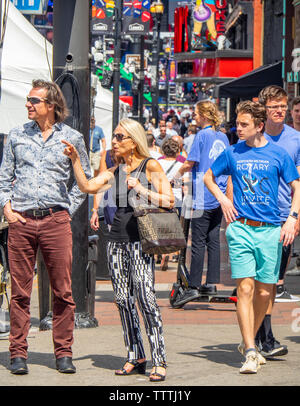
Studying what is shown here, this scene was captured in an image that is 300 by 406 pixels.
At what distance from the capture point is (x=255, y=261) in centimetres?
639

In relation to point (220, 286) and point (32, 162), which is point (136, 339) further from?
point (220, 286)

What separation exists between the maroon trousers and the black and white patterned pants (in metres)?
0.34

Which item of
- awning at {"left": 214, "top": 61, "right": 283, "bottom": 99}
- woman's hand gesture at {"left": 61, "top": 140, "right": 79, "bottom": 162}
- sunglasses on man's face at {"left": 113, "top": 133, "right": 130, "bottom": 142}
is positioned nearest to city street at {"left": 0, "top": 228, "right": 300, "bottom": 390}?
woman's hand gesture at {"left": 61, "top": 140, "right": 79, "bottom": 162}

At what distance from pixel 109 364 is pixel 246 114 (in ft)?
6.92

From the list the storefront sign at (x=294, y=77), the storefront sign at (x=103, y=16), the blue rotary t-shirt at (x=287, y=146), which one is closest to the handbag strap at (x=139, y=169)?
the blue rotary t-shirt at (x=287, y=146)

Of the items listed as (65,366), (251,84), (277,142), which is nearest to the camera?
(65,366)

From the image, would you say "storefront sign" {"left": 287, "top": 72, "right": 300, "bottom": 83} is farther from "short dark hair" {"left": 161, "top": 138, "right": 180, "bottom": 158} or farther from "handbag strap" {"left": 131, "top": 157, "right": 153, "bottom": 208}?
"handbag strap" {"left": 131, "top": 157, "right": 153, "bottom": 208}

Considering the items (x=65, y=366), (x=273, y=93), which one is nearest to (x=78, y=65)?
(x=273, y=93)

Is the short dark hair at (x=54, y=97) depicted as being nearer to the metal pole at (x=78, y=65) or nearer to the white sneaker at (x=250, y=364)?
the metal pole at (x=78, y=65)

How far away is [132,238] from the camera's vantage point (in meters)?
6.08

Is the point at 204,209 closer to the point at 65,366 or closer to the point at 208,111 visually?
the point at 208,111

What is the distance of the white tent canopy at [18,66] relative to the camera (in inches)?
438

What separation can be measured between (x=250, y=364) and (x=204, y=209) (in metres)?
3.40

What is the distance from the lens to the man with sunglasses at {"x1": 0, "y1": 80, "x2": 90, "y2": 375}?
20.0 ft
